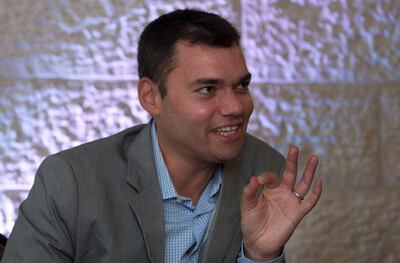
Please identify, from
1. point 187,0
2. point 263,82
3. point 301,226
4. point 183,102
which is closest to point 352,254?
point 301,226

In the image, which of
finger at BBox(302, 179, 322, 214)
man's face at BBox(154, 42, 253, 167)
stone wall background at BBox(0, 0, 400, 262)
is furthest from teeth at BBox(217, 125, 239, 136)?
stone wall background at BBox(0, 0, 400, 262)

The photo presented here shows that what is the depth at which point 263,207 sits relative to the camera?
6.17 feet

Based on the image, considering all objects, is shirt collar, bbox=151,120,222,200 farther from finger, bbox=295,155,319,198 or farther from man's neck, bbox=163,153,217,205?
finger, bbox=295,155,319,198

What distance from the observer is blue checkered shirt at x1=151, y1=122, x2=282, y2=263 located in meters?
1.87

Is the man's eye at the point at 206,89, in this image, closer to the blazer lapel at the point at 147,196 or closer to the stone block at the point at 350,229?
the blazer lapel at the point at 147,196

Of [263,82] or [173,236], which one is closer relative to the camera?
[173,236]

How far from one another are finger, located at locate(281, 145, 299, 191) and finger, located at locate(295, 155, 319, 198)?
2 centimetres

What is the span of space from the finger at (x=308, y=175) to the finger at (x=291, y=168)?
0.07 feet

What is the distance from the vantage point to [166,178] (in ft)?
6.33

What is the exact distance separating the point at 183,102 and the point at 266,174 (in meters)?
0.26

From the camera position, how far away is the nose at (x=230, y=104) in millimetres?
1833

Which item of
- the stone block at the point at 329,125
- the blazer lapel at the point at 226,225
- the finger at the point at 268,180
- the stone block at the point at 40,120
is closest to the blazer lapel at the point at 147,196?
the blazer lapel at the point at 226,225

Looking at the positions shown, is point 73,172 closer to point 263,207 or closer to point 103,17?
point 263,207

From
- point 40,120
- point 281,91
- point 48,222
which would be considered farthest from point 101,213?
point 281,91
